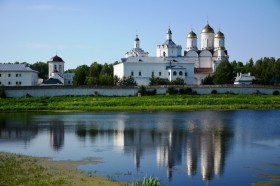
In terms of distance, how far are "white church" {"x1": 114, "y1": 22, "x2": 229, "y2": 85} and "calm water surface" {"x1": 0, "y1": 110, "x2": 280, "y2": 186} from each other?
27.9m

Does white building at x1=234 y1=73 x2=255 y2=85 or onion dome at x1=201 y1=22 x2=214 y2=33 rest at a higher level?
onion dome at x1=201 y1=22 x2=214 y2=33

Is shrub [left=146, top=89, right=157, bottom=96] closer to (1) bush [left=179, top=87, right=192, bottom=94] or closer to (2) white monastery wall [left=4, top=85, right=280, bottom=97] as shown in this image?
(2) white monastery wall [left=4, top=85, right=280, bottom=97]

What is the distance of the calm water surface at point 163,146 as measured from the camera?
1243cm

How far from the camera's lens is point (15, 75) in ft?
170

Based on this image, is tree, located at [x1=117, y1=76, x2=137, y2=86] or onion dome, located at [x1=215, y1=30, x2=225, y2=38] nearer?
tree, located at [x1=117, y1=76, x2=137, y2=86]

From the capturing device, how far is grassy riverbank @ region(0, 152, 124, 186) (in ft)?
36.4

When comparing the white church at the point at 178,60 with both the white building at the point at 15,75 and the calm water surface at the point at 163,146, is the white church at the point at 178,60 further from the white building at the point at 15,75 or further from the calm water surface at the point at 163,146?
the calm water surface at the point at 163,146

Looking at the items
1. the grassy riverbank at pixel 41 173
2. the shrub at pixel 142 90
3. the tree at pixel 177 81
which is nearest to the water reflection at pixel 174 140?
the grassy riverbank at pixel 41 173

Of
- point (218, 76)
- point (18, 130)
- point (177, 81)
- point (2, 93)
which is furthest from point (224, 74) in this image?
point (18, 130)

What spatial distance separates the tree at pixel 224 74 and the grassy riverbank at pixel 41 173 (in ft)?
126

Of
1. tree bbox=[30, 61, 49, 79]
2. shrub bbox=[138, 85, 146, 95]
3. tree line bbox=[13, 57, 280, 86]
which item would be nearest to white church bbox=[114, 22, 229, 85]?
tree line bbox=[13, 57, 280, 86]

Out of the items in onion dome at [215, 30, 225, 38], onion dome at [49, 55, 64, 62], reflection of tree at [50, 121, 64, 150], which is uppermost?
onion dome at [215, 30, 225, 38]

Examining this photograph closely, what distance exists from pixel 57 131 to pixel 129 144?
584 centimetres

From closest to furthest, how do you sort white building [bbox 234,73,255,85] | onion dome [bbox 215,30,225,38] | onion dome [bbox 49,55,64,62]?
white building [bbox 234,73,255,85] → onion dome [bbox 215,30,225,38] → onion dome [bbox 49,55,64,62]
